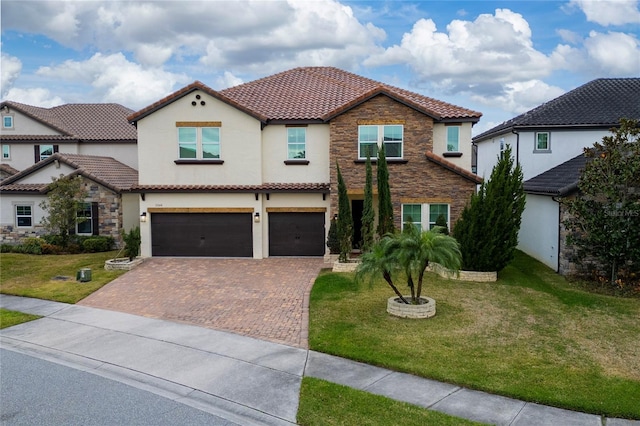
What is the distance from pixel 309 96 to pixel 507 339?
16841 millimetres

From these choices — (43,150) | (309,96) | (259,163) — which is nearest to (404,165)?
(259,163)

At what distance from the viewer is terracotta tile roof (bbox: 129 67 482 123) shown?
2266cm

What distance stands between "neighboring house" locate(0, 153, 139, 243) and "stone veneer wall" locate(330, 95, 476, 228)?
11.1 metres

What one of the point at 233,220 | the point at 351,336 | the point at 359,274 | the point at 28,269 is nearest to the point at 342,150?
the point at 233,220

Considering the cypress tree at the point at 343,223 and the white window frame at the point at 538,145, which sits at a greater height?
the white window frame at the point at 538,145

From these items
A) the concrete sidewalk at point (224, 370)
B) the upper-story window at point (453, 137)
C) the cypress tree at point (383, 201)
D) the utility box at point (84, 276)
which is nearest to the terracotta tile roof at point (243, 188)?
the cypress tree at point (383, 201)

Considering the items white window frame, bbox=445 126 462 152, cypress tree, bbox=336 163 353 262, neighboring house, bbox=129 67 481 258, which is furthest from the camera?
white window frame, bbox=445 126 462 152

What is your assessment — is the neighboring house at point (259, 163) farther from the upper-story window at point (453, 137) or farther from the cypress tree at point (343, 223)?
the cypress tree at point (343, 223)

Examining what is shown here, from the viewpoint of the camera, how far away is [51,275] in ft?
67.1

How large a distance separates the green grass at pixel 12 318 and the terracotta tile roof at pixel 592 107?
22335 mm

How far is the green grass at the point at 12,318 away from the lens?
14.3 metres

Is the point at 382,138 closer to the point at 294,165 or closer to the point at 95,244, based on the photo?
the point at 294,165

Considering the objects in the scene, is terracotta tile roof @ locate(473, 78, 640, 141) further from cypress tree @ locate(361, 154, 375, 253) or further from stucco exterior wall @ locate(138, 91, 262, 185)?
stucco exterior wall @ locate(138, 91, 262, 185)

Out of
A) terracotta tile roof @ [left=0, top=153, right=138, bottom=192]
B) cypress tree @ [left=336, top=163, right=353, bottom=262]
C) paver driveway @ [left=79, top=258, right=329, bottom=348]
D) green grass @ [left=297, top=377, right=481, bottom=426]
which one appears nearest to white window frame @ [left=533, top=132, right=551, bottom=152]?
cypress tree @ [left=336, top=163, right=353, bottom=262]
